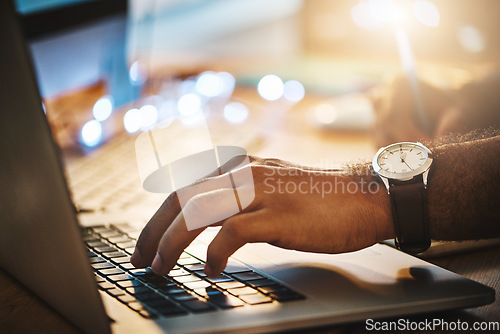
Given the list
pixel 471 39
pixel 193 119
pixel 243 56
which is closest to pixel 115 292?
pixel 193 119

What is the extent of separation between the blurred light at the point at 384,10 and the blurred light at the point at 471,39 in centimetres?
18

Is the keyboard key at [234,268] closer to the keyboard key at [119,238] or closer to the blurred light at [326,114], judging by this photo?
the keyboard key at [119,238]

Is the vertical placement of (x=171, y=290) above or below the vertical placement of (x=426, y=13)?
below

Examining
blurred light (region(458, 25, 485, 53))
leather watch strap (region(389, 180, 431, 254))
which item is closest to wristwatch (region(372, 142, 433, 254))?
leather watch strap (region(389, 180, 431, 254))

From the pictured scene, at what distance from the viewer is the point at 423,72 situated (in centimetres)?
111

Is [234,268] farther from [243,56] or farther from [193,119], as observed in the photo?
[243,56]

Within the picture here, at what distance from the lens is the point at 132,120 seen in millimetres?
1148

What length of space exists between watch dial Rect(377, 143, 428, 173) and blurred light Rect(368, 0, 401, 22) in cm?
99

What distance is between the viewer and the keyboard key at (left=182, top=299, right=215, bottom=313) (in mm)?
401

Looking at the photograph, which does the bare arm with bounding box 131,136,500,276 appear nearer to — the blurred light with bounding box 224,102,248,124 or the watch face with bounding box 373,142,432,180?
the watch face with bounding box 373,142,432,180

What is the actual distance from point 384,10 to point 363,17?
158 millimetres

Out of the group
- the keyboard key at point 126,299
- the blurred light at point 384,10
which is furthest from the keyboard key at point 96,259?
the blurred light at point 384,10

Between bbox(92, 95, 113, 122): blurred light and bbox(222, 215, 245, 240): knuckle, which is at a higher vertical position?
bbox(92, 95, 113, 122): blurred light

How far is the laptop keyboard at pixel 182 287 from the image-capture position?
41cm
